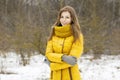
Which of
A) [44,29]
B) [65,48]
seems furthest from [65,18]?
[44,29]

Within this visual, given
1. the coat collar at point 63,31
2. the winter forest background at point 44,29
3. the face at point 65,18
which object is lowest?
the winter forest background at point 44,29

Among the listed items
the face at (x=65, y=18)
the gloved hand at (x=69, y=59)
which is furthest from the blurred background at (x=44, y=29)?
the gloved hand at (x=69, y=59)

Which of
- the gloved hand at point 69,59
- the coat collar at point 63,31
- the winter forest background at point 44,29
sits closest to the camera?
the gloved hand at point 69,59

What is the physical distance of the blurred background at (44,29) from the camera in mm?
12633

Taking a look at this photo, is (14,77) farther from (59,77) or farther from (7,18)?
(7,18)

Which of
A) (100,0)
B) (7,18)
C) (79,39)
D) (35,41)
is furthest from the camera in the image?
(100,0)

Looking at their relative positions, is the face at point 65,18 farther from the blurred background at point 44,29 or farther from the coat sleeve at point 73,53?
the blurred background at point 44,29

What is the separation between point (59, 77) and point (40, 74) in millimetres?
6257

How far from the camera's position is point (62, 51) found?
→ 13.0 feet

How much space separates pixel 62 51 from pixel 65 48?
49 mm

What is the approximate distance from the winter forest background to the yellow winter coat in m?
8.17

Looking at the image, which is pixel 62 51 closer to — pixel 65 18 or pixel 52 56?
pixel 52 56

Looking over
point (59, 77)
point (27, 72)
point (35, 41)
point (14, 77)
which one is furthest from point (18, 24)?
point (59, 77)

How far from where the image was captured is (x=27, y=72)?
10.6 metres
